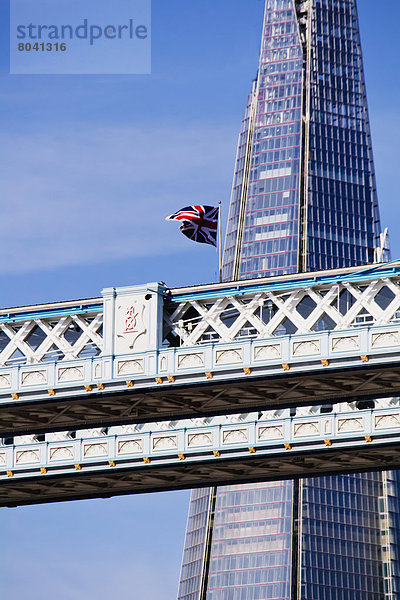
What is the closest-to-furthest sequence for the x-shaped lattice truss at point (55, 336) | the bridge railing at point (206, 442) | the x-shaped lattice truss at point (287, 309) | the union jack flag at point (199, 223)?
1. the bridge railing at point (206, 442)
2. the x-shaped lattice truss at point (287, 309)
3. the x-shaped lattice truss at point (55, 336)
4. the union jack flag at point (199, 223)

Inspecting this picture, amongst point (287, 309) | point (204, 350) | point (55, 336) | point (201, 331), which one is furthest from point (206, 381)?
point (55, 336)

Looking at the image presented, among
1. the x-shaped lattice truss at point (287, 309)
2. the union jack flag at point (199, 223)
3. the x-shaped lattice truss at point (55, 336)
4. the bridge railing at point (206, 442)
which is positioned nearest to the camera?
the bridge railing at point (206, 442)

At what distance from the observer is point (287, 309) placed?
70.5m

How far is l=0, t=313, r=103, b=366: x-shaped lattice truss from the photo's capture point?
73.7 m

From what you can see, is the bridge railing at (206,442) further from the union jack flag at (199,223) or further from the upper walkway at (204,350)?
the union jack flag at (199,223)

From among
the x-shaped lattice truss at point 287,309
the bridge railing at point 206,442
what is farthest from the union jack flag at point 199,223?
the bridge railing at point 206,442

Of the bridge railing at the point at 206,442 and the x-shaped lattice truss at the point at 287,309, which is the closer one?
the bridge railing at the point at 206,442

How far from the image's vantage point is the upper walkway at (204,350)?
68.6 meters

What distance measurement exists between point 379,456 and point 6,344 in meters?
21.4

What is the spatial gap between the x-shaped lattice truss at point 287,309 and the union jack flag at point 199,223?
194 inches

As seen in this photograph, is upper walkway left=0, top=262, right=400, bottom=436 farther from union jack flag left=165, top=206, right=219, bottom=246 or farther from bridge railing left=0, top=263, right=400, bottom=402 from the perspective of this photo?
union jack flag left=165, top=206, right=219, bottom=246

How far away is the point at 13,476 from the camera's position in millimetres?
75250

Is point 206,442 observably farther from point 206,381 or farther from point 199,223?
point 199,223

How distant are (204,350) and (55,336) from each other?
8.52 m
